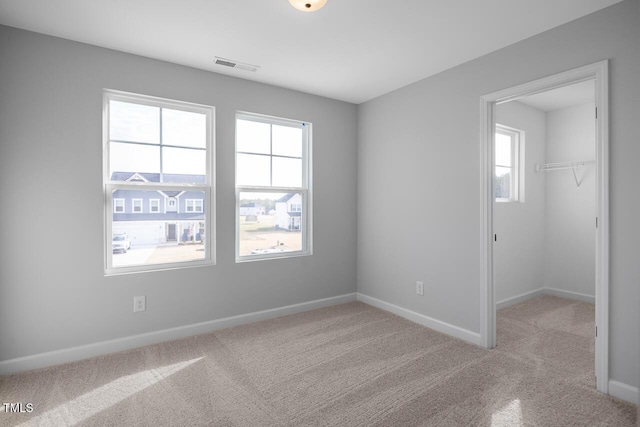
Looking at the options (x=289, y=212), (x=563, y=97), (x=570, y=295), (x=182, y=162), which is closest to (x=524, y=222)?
(x=570, y=295)

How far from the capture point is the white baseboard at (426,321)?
10.0 feet

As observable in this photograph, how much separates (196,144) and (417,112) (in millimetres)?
2306

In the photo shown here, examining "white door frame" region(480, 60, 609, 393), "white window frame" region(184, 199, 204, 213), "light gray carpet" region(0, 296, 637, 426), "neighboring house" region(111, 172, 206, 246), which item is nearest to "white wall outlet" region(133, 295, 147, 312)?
"light gray carpet" region(0, 296, 637, 426)

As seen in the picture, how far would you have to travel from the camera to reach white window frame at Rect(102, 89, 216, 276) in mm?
2828

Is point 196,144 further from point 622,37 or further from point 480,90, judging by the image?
point 622,37

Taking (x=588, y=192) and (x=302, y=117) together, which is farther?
(x=588, y=192)

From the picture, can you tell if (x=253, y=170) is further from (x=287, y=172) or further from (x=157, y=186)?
(x=157, y=186)

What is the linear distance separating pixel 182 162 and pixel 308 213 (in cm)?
153

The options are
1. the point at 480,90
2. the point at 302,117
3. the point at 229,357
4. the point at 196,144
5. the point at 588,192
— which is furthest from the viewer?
the point at 588,192

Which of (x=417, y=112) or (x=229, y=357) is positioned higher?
(x=417, y=112)

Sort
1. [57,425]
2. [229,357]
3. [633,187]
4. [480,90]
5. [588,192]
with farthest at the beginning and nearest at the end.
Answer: [588,192], [480,90], [229,357], [633,187], [57,425]

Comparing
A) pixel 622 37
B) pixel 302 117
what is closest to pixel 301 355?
pixel 302 117

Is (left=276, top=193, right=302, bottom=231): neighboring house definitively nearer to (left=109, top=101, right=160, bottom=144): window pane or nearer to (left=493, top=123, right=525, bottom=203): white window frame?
(left=109, top=101, right=160, bottom=144): window pane

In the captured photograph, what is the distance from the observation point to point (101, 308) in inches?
110
